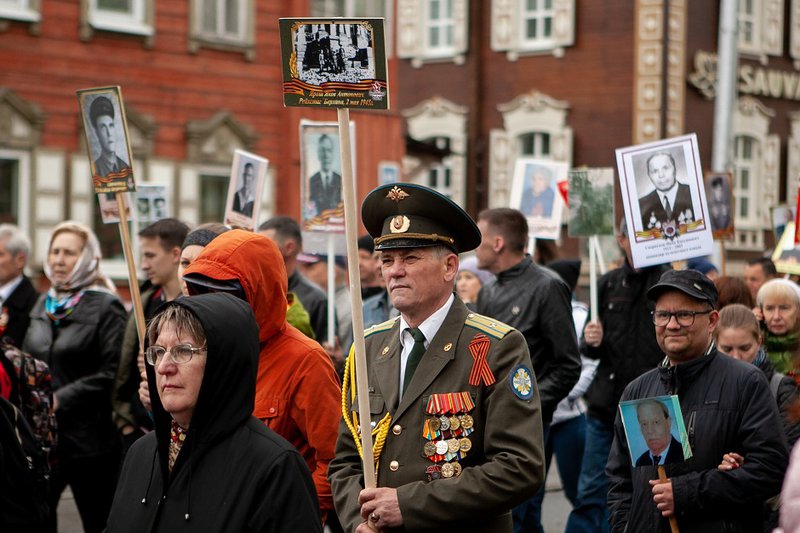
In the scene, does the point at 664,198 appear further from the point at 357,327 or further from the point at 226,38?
the point at 226,38

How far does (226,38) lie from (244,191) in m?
12.3

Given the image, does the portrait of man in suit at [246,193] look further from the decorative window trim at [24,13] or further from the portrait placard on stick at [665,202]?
the decorative window trim at [24,13]

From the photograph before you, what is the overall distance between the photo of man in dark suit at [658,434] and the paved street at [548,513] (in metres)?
5.04

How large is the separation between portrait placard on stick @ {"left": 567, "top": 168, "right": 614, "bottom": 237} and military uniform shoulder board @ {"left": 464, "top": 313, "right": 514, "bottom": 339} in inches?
189

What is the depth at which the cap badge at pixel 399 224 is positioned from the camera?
4887mm

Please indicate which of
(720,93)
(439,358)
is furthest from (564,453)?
(720,93)

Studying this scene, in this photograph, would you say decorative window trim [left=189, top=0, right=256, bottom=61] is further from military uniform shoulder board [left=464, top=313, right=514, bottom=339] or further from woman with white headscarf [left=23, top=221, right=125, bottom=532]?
military uniform shoulder board [left=464, top=313, right=514, bottom=339]

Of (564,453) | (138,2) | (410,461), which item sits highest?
(138,2)

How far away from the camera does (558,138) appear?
31344 millimetres

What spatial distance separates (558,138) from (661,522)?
26.4m

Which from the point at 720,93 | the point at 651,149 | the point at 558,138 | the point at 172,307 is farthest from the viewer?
the point at 558,138

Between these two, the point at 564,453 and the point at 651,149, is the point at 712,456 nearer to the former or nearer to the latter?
the point at 651,149

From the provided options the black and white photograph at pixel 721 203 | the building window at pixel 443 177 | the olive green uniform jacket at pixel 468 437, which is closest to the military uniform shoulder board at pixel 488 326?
the olive green uniform jacket at pixel 468 437

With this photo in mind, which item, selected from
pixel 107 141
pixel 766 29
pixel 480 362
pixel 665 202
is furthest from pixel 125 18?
pixel 766 29
